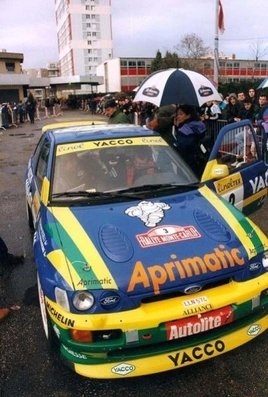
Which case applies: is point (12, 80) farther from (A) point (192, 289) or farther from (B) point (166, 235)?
(A) point (192, 289)

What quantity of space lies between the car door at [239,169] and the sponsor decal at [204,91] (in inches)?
28.3

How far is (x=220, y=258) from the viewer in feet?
8.79

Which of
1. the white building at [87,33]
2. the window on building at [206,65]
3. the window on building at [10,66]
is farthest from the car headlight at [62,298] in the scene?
the white building at [87,33]

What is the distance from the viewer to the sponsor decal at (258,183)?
183 inches

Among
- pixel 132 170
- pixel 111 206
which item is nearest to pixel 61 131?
pixel 132 170

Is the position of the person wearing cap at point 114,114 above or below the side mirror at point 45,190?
above

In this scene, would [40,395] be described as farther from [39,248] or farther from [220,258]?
[220,258]

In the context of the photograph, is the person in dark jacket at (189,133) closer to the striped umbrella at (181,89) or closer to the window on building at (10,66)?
the striped umbrella at (181,89)

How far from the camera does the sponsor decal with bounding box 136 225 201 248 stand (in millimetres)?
2793

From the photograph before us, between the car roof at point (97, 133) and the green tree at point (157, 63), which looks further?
the green tree at point (157, 63)

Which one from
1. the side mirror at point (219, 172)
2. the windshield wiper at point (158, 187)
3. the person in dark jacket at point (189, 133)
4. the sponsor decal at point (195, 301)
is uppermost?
the person in dark jacket at point (189, 133)

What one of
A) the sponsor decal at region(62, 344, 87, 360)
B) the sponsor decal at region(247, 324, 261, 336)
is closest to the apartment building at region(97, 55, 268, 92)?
the sponsor decal at region(247, 324, 261, 336)

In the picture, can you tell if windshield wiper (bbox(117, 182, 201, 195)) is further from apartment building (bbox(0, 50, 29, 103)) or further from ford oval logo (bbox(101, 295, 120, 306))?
apartment building (bbox(0, 50, 29, 103))

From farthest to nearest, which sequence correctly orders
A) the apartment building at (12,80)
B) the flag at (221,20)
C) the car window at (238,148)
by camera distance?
the apartment building at (12,80), the flag at (221,20), the car window at (238,148)
